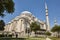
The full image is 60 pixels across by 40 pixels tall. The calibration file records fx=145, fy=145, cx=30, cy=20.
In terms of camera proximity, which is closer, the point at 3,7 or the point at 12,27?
the point at 3,7

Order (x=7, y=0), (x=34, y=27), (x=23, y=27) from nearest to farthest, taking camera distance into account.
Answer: (x=7, y=0), (x=34, y=27), (x=23, y=27)

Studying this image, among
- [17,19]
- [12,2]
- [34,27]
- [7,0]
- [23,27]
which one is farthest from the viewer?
[17,19]

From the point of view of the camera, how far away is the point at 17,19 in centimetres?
10456

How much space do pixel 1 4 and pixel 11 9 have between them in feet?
7.43

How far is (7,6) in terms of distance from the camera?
23.5 m

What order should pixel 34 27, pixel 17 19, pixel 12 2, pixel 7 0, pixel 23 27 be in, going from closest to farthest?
pixel 7 0 < pixel 12 2 < pixel 34 27 < pixel 23 27 < pixel 17 19

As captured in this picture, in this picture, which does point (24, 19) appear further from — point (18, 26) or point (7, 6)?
point (7, 6)

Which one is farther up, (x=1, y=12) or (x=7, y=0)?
(x=7, y=0)

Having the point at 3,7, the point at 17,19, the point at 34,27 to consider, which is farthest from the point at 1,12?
the point at 17,19

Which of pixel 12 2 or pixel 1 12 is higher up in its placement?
pixel 12 2

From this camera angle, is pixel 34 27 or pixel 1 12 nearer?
pixel 1 12

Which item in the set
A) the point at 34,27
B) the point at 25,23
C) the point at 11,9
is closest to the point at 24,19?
the point at 25,23

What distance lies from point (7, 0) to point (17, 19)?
82.6m

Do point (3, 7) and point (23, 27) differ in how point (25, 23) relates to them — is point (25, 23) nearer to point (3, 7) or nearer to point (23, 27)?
point (23, 27)
